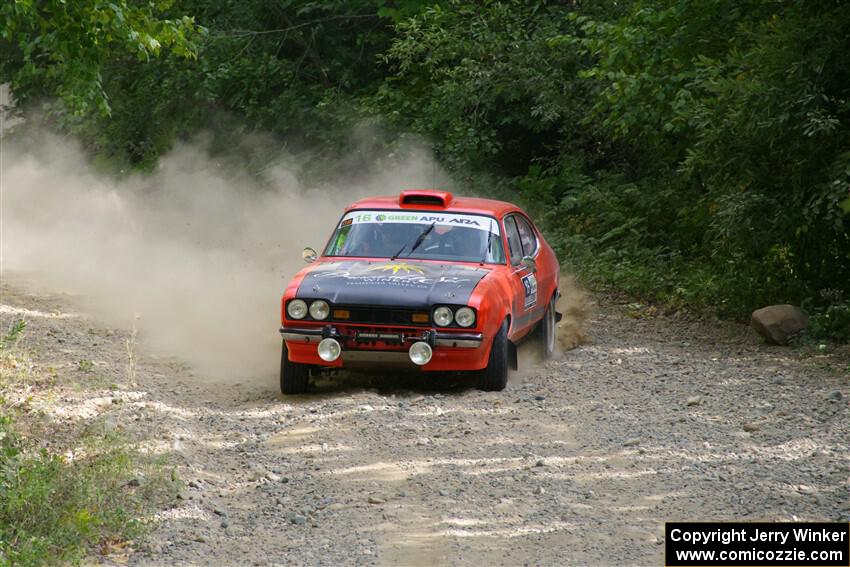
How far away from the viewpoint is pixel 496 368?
10.0 m

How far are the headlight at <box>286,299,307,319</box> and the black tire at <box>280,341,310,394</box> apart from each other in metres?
0.35

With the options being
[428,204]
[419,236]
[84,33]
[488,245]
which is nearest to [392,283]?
[419,236]

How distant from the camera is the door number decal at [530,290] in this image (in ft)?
36.5

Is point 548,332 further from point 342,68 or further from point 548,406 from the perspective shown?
point 342,68

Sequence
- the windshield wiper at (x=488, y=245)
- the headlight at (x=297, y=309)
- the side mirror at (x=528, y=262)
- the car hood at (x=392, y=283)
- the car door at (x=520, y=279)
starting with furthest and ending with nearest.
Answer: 1. the side mirror at (x=528, y=262)
2. the windshield wiper at (x=488, y=245)
3. the car door at (x=520, y=279)
4. the headlight at (x=297, y=309)
5. the car hood at (x=392, y=283)

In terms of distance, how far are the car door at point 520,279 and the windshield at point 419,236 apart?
0.74 ft

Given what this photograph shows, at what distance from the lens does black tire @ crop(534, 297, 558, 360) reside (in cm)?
1202

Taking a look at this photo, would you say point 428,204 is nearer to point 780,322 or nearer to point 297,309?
point 297,309

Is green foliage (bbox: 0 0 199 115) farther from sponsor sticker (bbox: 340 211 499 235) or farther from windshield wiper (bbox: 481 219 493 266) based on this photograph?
windshield wiper (bbox: 481 219 493 266)

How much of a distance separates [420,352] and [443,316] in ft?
1.14

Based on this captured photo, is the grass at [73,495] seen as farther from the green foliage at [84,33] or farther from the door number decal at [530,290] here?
the green foliage at [84,33]

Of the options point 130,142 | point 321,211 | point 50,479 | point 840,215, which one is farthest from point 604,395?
point 130,142

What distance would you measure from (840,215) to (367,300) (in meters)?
4.70

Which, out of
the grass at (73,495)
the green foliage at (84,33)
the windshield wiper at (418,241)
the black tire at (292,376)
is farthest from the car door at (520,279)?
the green foliage at (84,33)
